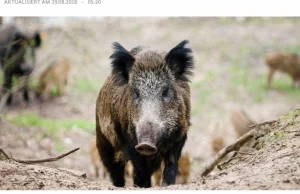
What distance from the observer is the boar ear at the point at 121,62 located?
4.22m

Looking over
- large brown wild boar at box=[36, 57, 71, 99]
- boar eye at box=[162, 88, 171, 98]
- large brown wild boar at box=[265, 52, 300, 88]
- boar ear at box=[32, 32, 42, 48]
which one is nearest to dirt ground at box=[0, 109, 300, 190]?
boar eye at box=[162, 88, 171, 98]

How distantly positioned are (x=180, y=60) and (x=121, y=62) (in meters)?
0.49

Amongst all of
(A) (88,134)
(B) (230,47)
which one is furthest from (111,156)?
(B) (230,47)

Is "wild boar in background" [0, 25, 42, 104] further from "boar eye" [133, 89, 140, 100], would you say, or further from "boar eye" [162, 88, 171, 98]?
"boar eye" [162, 88, 171, 98]

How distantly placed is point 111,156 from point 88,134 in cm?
431

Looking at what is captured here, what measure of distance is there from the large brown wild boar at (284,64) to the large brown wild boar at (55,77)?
15.3 ft

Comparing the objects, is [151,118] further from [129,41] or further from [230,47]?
[230,47]

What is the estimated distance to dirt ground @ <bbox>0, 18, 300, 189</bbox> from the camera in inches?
138

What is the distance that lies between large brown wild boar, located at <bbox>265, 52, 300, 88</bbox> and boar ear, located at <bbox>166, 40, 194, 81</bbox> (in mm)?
8059

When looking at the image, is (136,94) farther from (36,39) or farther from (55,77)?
(55,77)

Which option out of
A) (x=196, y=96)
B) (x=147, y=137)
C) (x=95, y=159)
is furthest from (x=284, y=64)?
(x=147, y=137)

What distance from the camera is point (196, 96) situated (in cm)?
1132

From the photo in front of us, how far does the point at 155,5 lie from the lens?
4684mm

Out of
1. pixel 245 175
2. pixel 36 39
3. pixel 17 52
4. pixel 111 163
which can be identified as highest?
pixel 36 39
